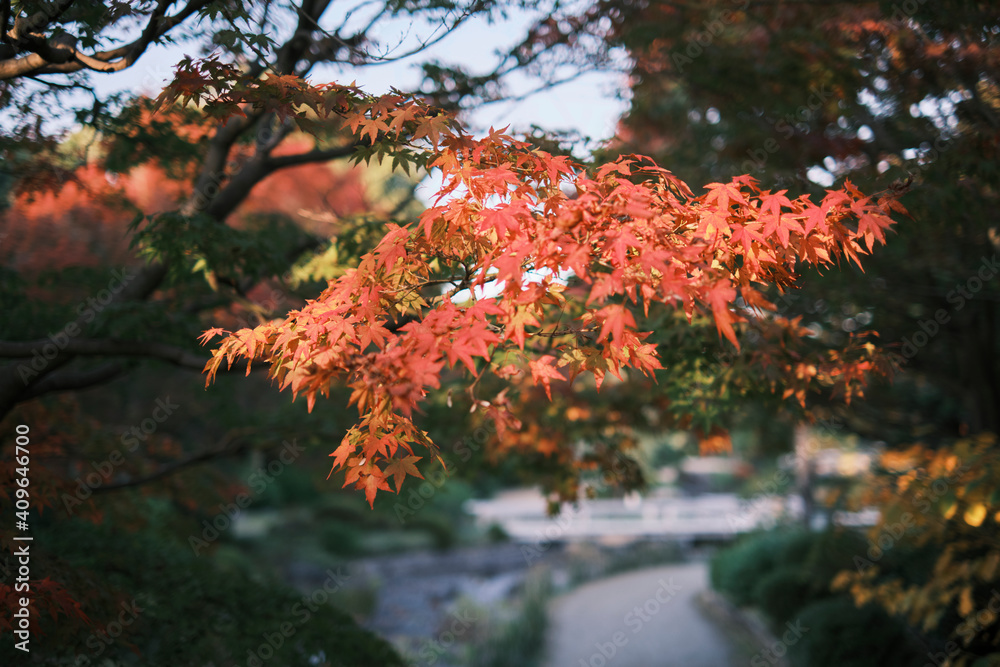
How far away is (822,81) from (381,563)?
12.4m

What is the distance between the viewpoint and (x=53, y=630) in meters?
2.87

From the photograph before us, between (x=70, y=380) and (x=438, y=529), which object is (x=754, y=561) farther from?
(x=70, y=380)

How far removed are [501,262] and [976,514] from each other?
4236 mm

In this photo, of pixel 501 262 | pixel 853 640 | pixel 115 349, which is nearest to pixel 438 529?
pixel 853 640

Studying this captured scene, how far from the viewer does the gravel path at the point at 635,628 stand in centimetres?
764

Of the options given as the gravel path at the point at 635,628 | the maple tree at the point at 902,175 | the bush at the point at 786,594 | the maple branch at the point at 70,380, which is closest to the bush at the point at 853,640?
the maple tree at the point at 902,175

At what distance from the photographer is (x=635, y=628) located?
338 inches

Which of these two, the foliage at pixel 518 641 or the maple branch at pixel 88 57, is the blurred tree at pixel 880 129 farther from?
the foliage at pixel 518 641

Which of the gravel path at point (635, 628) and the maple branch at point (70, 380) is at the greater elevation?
the maple branch at point (70, 380)

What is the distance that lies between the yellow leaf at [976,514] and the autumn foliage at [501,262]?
118 inches

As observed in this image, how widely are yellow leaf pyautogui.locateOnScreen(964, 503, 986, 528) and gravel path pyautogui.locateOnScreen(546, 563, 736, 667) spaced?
4629 millimetres

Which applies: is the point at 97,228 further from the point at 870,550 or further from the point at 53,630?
the point at 870,550

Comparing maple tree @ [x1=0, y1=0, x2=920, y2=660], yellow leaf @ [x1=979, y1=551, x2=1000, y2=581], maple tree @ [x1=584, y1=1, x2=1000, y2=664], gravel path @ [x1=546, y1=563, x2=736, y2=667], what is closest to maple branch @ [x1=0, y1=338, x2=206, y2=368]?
maple tree @ [x1=0, y1=0, x2=920, y2=660]

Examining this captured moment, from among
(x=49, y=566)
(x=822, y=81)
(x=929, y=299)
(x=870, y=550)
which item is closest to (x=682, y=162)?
(x=822, y=81)
